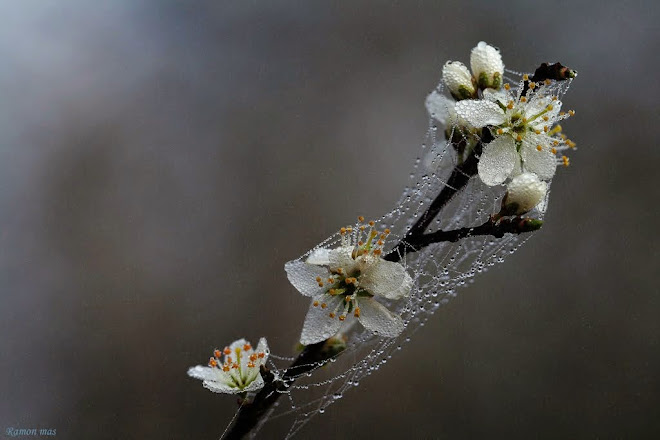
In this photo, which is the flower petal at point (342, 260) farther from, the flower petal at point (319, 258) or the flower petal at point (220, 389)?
the flower petal at point (220, 389)

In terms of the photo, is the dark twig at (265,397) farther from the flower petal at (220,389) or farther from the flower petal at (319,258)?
the flower petal at (319,258)

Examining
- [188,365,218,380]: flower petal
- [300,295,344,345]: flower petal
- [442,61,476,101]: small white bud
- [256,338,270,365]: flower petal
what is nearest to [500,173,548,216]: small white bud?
[442,61,476,101]: small white bud

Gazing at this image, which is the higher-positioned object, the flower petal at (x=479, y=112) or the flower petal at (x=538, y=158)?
the flower petal at (x=479, y=112)

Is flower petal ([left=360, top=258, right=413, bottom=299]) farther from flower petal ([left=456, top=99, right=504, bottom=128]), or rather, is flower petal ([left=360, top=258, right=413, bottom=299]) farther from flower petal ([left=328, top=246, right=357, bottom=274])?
flower petal ([left=456, top=99, right=504, bottom=128])

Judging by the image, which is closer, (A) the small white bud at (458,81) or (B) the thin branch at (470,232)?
(B) the thin branch at (470,232)

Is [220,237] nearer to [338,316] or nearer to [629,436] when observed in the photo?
[338,316]

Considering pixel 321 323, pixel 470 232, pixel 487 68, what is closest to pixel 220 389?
pixel 321 323

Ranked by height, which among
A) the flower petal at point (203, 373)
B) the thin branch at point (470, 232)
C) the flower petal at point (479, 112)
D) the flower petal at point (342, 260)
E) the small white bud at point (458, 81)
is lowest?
the flower petal at point (203, 373)

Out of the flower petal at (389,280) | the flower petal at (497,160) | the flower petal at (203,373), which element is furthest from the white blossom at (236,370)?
the flower petal at (497,160)
